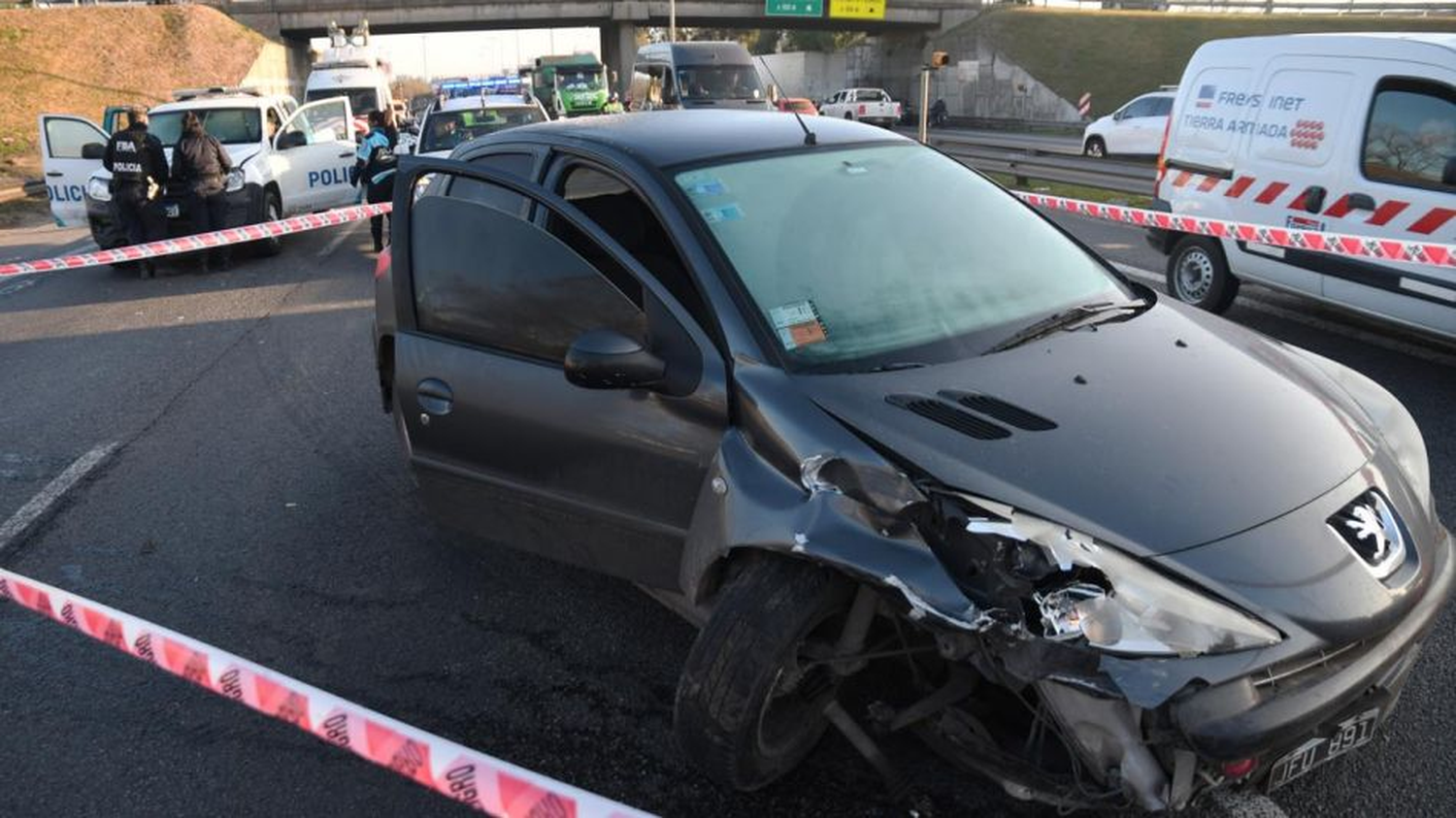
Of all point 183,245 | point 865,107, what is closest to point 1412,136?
point 183,245

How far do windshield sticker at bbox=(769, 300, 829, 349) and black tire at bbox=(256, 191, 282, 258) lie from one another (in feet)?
35.1

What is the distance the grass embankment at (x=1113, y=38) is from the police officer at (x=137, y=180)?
41868 mm

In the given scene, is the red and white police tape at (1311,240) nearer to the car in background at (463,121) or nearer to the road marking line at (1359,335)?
the road marking line at (1359,335)

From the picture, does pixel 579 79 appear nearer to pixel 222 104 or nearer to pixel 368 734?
pixel 222 104

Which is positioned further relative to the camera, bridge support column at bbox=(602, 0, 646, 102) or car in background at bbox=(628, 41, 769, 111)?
bridge support column at bbox=(602, 0, 646, 102)

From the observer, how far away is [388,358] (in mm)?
4559

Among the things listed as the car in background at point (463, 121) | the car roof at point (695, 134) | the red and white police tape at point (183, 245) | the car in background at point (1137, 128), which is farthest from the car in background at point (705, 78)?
the car roof at point (695, 134)

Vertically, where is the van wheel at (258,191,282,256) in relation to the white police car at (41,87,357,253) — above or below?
below

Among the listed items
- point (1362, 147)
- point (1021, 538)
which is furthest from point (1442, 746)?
point (1362, 147)

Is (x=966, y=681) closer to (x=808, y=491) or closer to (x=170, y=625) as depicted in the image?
(x=808, y=491)

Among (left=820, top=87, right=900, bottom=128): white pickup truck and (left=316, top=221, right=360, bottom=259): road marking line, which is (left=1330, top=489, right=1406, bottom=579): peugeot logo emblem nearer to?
(left=316, top=221, right=360, bottom=259): road marking line

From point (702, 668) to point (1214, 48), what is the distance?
6.97 meters

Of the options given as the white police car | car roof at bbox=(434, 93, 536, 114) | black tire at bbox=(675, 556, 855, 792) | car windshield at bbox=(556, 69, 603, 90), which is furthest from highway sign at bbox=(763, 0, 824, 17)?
black tire at bbox=(675, 556, 855, 792)

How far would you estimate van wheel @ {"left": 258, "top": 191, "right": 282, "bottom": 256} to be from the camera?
40.1 ft
